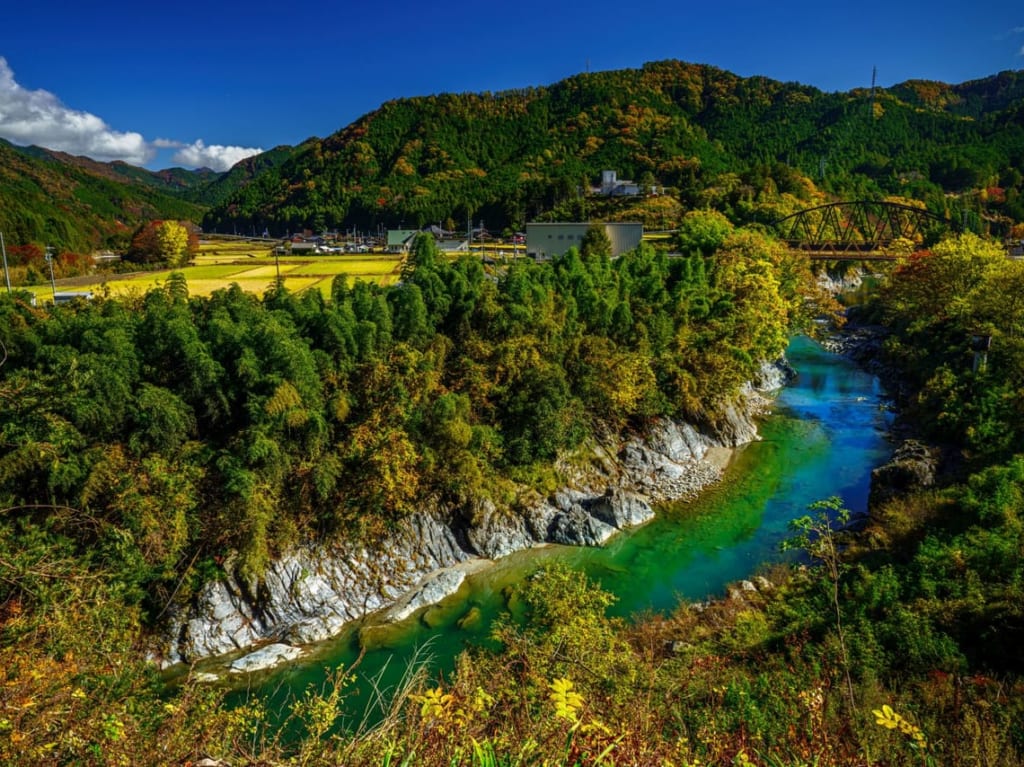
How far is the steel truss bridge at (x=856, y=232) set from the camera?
105ft

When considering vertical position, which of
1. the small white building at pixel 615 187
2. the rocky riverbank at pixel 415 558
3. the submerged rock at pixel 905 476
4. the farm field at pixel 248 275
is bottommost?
the rocky riverbank at pixel 415 558

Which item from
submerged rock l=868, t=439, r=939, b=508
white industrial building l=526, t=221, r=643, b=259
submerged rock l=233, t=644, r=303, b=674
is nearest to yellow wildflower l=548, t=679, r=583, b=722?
submerged rock l=233, t=644, r=303, b=674

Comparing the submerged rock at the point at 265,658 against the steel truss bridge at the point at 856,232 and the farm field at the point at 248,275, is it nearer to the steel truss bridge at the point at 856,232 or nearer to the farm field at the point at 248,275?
the farm field at the point at 248,275

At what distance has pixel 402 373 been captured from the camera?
1336 centimetres

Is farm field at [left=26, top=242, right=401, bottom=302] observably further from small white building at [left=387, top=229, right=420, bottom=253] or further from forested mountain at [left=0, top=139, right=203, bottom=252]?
forested mountain at [left=0, top=139, right=203, bottom=252]

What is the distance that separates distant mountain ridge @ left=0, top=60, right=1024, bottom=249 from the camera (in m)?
58.0

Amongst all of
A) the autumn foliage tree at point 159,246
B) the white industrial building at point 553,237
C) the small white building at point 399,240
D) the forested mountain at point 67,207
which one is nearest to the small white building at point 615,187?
the small white building at point 399,240

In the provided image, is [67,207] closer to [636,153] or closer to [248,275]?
[248,275]

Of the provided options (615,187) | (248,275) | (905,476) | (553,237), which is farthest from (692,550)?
(615,187)

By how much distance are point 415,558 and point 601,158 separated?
229 ft

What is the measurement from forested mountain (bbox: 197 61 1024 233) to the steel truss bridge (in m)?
2.91

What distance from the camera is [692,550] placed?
13.3 m

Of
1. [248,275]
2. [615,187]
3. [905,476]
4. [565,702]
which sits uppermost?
[615,187]

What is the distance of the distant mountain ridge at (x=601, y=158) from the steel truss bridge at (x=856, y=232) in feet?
8.04
